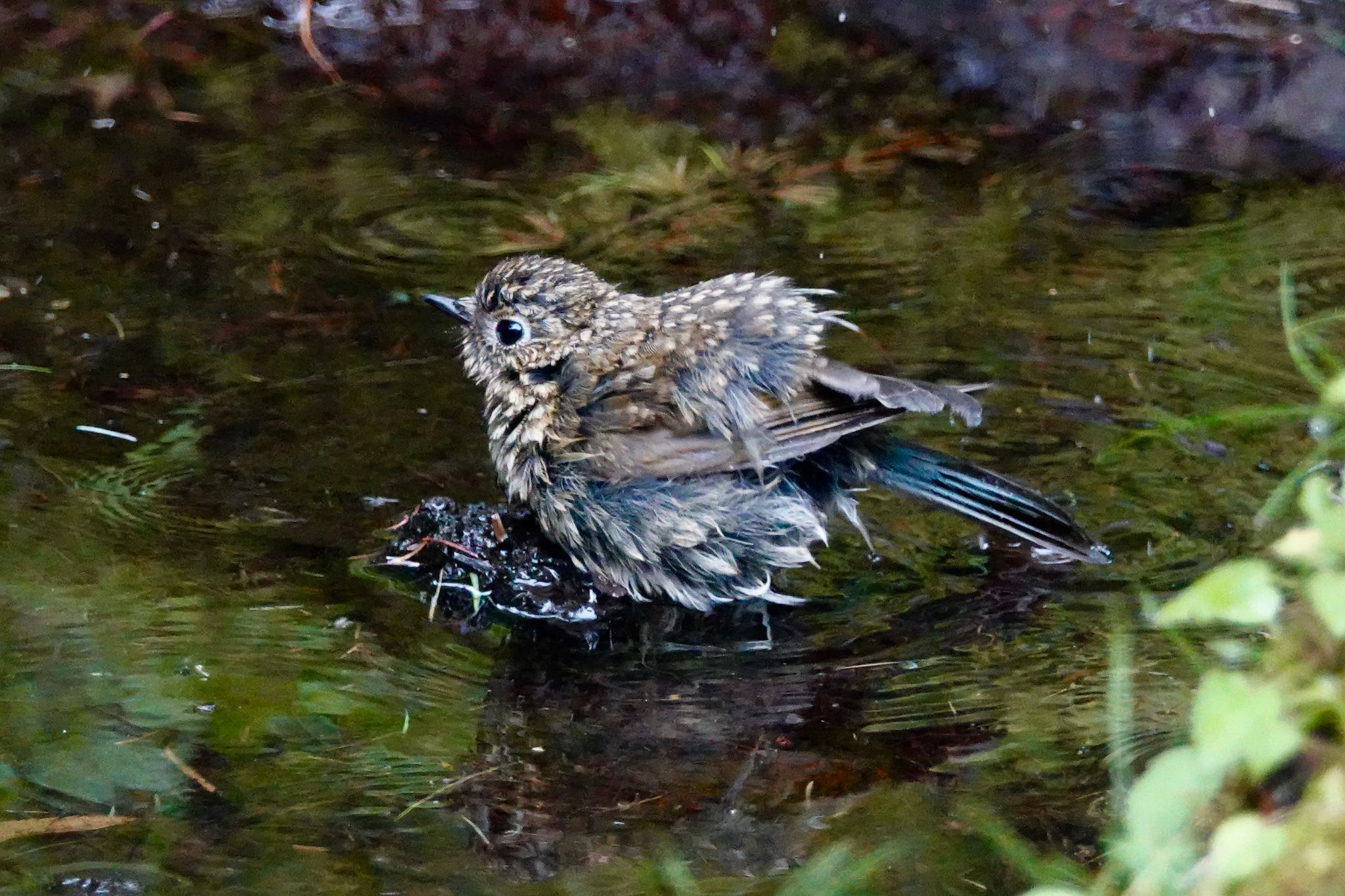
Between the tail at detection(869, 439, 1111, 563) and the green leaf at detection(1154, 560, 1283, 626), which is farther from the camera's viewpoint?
the tail at detection(869, 439, 1111, 563)

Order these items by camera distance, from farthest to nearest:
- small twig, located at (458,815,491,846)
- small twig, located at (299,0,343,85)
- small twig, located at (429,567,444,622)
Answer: small twig, located at (299,0,343,85) → small twig, located at (429,567,444,622) → small twig, located at (458,815,491,846)

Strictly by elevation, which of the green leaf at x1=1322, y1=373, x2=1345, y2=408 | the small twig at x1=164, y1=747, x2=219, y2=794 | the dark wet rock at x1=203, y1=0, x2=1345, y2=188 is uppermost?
the green leaf at x1=1322, y1=373, x2=1345, y2=408

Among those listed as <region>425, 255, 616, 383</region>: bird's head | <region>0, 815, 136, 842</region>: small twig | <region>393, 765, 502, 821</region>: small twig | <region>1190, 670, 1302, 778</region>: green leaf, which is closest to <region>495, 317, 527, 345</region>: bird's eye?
<region>425, 255, 616, 383</region>: bird's head

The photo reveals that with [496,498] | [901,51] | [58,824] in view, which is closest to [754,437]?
[496,498]

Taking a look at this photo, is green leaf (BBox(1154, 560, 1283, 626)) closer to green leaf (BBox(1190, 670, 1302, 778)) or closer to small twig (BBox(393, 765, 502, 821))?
green leaf (BBox(1190, 670, 1302, 778))

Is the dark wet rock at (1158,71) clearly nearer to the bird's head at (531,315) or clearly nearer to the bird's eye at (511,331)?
the bird's head at (531,315)

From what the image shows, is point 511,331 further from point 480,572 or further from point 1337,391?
point 1337,391

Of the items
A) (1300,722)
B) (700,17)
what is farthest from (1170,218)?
(1300,722)

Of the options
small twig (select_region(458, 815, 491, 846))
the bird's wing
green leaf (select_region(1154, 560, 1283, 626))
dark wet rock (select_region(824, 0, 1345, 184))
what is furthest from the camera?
dark wet rock (select_region(824, 0, 1345, 184))
